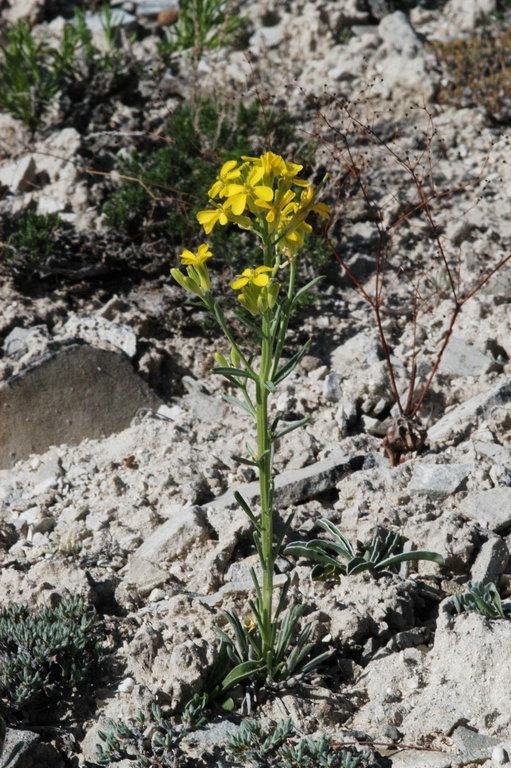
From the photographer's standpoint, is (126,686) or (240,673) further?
(126,686)

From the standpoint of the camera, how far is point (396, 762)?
2.64 metres

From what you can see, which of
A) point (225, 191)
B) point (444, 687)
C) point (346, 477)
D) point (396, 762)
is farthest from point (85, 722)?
point (225, 191)

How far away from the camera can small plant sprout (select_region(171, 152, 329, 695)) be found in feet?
8.00

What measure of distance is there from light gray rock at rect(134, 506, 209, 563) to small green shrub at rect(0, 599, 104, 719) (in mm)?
500

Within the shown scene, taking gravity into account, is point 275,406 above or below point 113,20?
below

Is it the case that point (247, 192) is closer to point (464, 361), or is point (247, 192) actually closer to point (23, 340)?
point (464, 361)

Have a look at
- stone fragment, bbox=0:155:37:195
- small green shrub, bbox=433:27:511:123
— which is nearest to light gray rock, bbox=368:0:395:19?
small green shrub, bbox=433:27:511:123

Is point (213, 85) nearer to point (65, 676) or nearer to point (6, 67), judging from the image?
point (6, 67)

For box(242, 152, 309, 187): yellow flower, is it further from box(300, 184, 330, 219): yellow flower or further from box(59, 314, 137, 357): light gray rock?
box(59, 314, 137, 357): light gray rock

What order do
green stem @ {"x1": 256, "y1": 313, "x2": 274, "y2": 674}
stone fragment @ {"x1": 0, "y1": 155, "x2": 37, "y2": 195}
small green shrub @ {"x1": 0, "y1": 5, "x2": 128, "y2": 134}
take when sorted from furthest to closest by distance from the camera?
small green shrub @ {"x1": 0, "y1": 5, "x2": 128, "y2": 134}, stone fragment @ {"x1": 0, "y1": 155, "x2": 37, "y2": 195}, green stem @ {"x1": 256, "y1": 313, "x2": 274, "y2": 674}

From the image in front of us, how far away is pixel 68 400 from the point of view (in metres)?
4.46

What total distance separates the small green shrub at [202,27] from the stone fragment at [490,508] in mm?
4844

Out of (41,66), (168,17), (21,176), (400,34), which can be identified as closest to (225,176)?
(21,176)

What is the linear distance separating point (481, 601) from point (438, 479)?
0.82 meters
